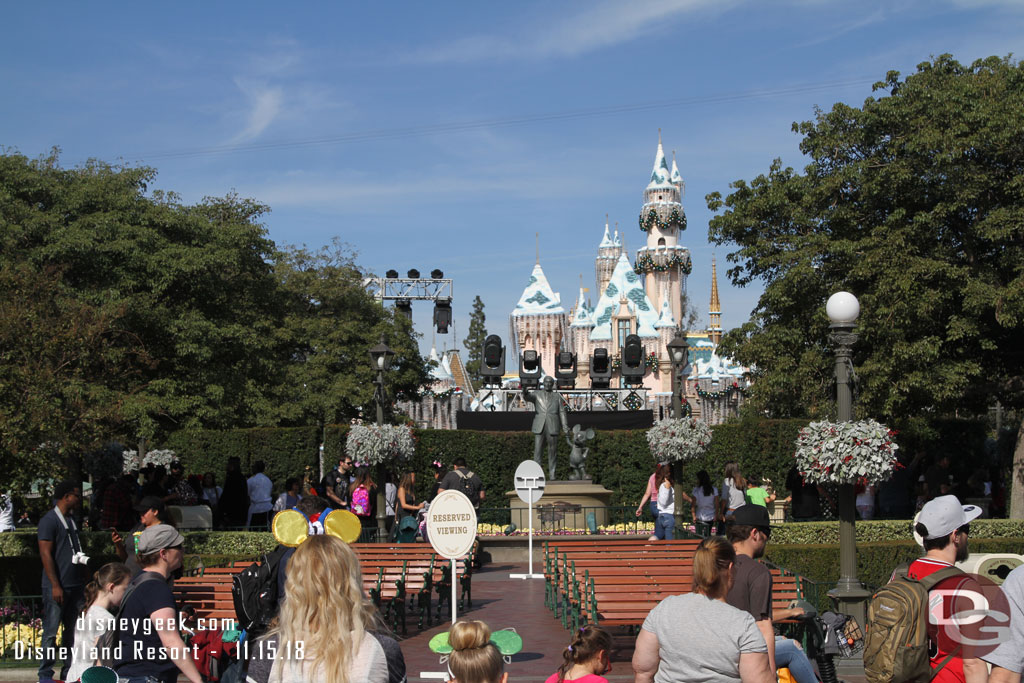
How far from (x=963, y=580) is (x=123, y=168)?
34.3 meters

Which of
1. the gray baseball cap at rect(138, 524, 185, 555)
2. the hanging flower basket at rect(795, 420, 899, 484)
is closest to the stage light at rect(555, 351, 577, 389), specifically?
the hanging flower basket at rect(795, 420, 899, 484)

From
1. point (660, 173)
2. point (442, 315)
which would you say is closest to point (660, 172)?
point (660, 173)

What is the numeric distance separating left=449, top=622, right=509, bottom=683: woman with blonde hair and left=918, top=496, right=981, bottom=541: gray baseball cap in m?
2.04

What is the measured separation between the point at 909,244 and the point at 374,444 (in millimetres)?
12475

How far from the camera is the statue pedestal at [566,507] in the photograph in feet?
70.2

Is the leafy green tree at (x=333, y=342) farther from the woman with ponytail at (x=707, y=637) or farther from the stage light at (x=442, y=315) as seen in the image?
the woman with ponytail at (x=707, y=637)

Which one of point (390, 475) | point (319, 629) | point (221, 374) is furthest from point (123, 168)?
point (319, 629)

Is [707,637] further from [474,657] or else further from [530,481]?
[530,481]

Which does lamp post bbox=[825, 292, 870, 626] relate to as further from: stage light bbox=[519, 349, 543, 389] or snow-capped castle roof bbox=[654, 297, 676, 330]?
snow-capped castle roof bbox=[654, 297, 676, 330]

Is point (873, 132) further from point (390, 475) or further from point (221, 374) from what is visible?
point (221, 374)

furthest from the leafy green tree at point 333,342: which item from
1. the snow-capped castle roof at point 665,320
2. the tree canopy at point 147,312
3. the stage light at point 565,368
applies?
the snow-capped castle roof at point 665,320

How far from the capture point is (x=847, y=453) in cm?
1266

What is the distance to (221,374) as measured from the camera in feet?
109

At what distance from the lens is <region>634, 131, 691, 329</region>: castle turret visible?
116 metres
